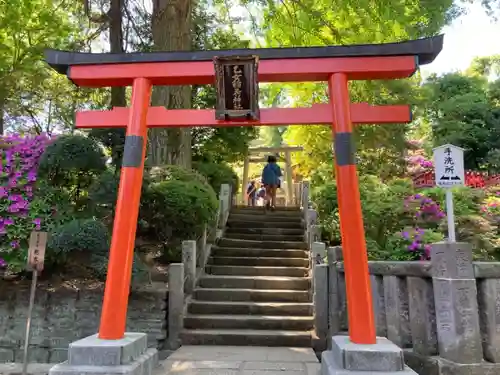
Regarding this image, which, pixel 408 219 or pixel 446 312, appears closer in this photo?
pixel 446 312

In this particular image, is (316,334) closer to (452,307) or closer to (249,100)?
(452,307)

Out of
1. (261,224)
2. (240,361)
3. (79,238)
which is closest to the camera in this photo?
(240,361)

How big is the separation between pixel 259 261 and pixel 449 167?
5451mm

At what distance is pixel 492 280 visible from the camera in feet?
15.2

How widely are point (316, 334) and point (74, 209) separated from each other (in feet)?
15.7

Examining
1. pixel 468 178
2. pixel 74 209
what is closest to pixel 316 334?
pixel 74 209

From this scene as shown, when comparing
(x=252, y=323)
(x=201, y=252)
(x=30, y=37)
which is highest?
(x=30, y=37)

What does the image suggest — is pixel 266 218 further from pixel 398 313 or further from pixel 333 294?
pixel 398 313

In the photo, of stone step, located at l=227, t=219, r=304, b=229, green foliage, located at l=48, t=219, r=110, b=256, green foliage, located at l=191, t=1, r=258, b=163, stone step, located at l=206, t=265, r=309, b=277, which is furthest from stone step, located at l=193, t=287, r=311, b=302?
green foliage, located at l=191, t=1, r=258, b=163

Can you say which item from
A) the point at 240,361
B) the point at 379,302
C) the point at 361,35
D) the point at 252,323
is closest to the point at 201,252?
the point at 252,323

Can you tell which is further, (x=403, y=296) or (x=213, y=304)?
(x=213, y=304)

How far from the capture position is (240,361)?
5.77 meters

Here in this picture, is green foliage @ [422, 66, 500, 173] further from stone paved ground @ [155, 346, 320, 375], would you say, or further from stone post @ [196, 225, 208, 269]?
stone paved ground @ [155, 346, 320, 375]

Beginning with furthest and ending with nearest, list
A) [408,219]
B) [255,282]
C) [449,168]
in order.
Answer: [408,219]
[255,282]
[449,168]
